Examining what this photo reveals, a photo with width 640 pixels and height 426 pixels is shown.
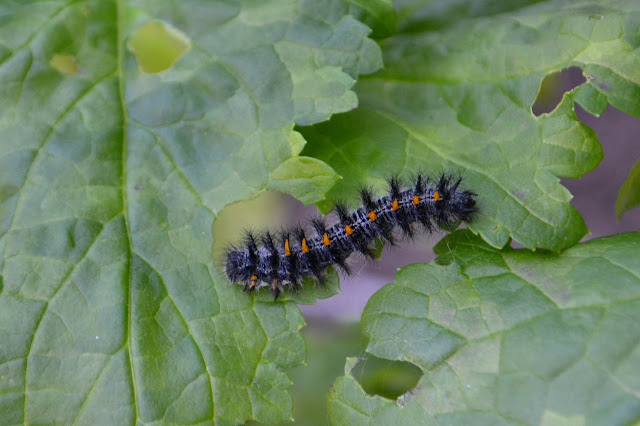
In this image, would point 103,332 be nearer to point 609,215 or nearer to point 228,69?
point 228,69

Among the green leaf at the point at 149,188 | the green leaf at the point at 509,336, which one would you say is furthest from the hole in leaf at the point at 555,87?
the green leaf at the point at 149,188

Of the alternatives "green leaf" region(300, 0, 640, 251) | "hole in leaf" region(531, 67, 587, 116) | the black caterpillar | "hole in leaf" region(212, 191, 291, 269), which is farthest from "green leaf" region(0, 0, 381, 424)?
"hole in leaf" region(531, 67, 587, 116)

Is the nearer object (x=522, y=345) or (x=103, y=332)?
(x=522, y=345)

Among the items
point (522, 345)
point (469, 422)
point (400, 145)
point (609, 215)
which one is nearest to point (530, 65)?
point (400, 145)

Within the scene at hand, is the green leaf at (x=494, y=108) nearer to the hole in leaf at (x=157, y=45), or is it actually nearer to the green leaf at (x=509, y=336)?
the green leaf at (x=509, y=336)

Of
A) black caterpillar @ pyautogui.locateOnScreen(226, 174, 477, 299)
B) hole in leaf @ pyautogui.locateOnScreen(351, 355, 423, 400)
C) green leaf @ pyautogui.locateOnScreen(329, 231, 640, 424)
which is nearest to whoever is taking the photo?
green leaf @ pyautogui.locateOnScreen(329, 231, 640, 424)

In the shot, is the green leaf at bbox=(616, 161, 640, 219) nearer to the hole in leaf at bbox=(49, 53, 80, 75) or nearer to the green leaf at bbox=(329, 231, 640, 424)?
the green leaf at bbox=(329, 231, 640, 424)
